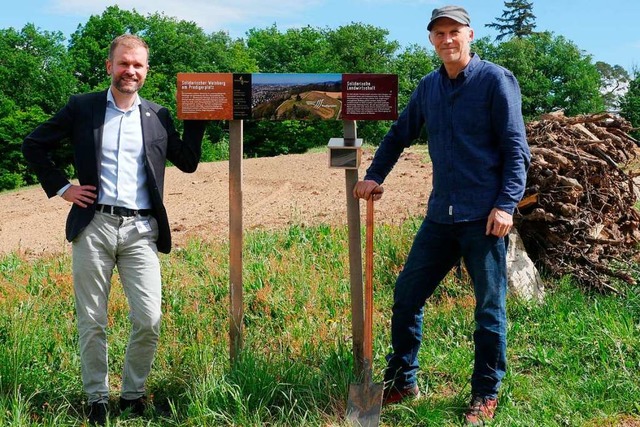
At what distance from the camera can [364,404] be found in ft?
12.5

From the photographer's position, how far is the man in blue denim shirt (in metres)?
3.56

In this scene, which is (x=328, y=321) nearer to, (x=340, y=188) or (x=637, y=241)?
(x=637, y=241)

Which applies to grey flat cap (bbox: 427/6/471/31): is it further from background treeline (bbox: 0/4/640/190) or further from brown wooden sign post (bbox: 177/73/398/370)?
background treeline (bbox: 0/4/640/190)

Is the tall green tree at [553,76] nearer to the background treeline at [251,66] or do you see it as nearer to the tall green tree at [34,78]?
the background treeline at [251,66]

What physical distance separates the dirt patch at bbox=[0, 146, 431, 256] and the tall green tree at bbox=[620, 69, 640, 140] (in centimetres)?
1740

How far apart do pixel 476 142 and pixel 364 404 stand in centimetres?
146

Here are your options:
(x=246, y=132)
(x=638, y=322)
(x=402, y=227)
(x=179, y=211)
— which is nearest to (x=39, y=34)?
(x=246, y=132)

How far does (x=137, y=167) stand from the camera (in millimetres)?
3820

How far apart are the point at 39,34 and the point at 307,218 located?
105 ft

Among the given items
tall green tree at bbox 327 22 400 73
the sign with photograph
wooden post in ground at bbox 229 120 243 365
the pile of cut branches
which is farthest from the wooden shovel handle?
tall green tree at bbox 327 22 400 73

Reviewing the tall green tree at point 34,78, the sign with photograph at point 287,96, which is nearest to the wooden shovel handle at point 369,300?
the sign with photograph at point 287,96

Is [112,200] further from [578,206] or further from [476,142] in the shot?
[578,206]

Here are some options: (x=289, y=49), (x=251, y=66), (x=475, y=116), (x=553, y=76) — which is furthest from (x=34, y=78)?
(x=475, y=116)

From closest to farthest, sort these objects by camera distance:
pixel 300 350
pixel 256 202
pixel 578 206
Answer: pixel 300 350 < pixel 578 206 < pixel 256 202
